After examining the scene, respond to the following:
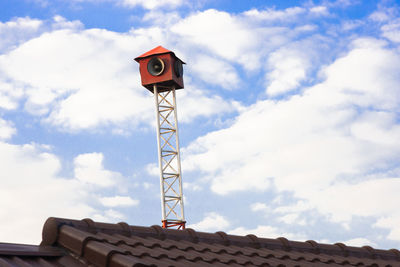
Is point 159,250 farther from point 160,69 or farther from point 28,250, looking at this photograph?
point 160,69

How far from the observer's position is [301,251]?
30.9ft

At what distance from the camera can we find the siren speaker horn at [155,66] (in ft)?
105

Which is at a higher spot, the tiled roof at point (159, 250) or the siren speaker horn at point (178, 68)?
the siren speaker horn at point (178, 68)

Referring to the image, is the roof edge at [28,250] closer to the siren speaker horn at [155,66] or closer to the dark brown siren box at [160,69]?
the dark brown siren box at [160,69]

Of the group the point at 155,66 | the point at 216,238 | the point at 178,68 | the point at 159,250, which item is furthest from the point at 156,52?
the point at 159,250

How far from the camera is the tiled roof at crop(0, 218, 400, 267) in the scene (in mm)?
6004

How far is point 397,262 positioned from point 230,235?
364 cm

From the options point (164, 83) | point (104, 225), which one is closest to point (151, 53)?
point (164, 83)

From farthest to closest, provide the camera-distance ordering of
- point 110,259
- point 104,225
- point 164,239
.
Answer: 1. point 164,239
2. point 104,225
3. point 110,259

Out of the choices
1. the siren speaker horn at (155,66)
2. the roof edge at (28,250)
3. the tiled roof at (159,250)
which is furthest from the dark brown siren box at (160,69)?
the roof edge at (28,250)

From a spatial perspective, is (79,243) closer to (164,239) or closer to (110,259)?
(110,259)

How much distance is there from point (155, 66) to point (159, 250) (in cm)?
2599

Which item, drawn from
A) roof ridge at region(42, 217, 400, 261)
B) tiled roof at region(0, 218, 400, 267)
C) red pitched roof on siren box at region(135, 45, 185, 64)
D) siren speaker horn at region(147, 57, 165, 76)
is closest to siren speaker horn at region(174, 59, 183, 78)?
red pitched roof on siren box at region(135, 45, 185, 64)

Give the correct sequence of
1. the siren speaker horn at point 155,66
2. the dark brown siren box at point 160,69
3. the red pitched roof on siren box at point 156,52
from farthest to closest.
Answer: the red pitched roof on siren box at point 156,52
the siren speaker horn at point 155,66
the dark brown siren box at point 160,69
